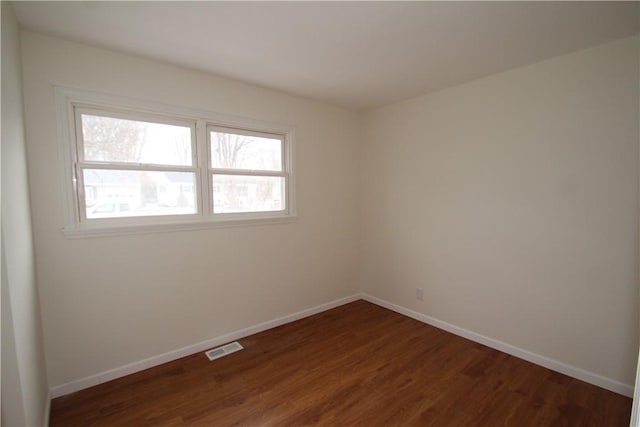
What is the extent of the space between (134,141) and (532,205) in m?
3.33

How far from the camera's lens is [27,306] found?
1.57 meters

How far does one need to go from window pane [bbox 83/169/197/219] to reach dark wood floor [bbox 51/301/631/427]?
1317 millimetres

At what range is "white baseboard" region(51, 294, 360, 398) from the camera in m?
2.10

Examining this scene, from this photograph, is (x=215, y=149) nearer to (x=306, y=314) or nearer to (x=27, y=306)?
(x=27, y=306)

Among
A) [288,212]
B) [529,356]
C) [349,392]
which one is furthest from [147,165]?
[529,356]

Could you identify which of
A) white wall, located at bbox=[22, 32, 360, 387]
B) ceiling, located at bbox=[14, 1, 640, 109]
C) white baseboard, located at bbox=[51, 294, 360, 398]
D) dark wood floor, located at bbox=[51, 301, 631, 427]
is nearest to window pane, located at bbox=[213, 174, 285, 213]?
white wall, located at bbox=[22, 32, 360, 387]

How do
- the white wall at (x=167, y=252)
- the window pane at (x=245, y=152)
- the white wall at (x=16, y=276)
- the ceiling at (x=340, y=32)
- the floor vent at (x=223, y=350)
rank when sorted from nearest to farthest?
the white wall at (x=16, y=276) < the ceiling at (x=340, y=32) < the white wall at (x=167, y=252) < the floor vent at (x=223, y=350) < the window pane at (x=245, y=152)

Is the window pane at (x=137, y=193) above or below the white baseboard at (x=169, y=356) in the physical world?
above

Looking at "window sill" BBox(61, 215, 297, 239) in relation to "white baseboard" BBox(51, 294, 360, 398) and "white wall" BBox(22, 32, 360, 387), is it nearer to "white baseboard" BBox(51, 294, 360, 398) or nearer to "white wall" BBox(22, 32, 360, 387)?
"white wall" BBox(22, 32, 360, 387)

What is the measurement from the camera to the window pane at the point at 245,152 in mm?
2730

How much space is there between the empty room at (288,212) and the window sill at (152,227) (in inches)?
0.7

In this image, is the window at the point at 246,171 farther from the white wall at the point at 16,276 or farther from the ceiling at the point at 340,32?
the white wall at the point at 16,276

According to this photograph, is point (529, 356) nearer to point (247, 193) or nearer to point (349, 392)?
point (349, 392)

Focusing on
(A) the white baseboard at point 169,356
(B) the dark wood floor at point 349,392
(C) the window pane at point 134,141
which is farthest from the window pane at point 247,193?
(B) the dark wood floor at point 349,392
